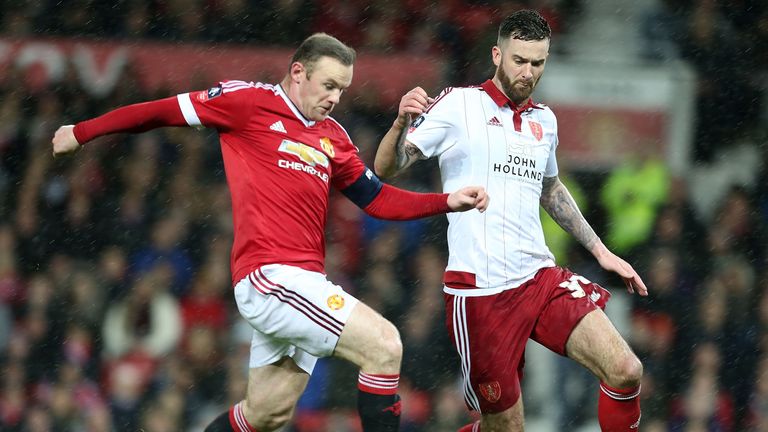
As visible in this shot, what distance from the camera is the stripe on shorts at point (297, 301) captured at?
4.65m

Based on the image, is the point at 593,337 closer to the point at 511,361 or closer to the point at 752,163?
the point at 511,361

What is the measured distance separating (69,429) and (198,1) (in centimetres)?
354

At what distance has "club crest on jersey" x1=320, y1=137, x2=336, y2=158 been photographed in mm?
4980

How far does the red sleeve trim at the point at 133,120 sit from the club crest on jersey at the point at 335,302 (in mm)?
965

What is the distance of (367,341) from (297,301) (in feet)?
1.11

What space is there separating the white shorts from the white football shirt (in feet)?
2.51

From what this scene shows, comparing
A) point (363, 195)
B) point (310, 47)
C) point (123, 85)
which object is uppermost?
point (310, 47)

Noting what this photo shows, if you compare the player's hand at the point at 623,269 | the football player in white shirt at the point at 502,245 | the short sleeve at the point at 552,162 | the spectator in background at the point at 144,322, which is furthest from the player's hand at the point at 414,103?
the spectator in background at the point at 144,322

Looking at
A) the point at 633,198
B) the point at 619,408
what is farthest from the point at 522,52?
the point at 633,198

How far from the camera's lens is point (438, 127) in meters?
5.30

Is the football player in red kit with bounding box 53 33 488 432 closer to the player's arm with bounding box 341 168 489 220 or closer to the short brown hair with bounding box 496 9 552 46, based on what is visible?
the player's arm with bounding box 341 168 489 220

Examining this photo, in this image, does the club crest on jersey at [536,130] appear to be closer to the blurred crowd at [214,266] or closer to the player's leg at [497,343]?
the player's leg at [497,343]

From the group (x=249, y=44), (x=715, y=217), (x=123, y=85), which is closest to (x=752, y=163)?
(x=715, y=217)

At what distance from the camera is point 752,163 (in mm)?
9867
